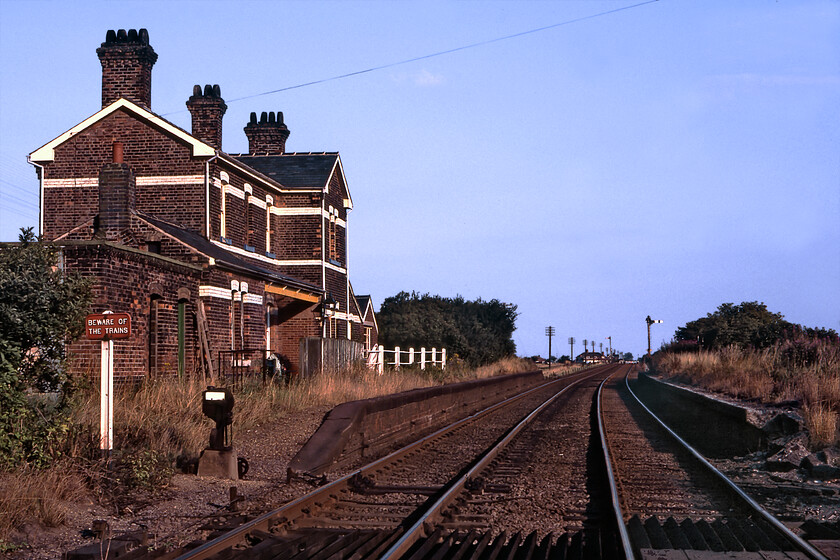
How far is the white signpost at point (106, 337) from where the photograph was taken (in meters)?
8.80

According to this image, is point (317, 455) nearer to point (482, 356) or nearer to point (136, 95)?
point (136, 95)

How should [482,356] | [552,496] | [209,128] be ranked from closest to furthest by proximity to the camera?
[552,496] < [209,128] < [482,356]

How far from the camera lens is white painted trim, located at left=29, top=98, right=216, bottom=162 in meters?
24.7

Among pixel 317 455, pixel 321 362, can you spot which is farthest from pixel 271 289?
pixel 317 455

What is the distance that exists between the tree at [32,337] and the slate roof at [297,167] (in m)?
21.1

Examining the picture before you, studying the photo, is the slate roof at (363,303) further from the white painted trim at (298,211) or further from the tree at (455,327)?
the white painted trim at (298,211)

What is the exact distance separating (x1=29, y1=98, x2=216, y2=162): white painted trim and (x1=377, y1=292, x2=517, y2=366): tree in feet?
76.7

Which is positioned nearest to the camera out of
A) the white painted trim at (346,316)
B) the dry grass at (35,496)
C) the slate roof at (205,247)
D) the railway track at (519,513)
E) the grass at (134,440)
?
the railway track at (519,513)

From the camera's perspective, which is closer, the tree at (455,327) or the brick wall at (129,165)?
the brick wall at (129,165)

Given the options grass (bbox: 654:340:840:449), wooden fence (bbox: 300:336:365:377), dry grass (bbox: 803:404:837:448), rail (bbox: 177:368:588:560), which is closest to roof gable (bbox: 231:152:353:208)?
wooden fence (bbox: 300:336:365:377)

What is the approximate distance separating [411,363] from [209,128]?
11.3 metres

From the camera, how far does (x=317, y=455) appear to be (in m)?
10.8

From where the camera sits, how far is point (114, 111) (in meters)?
25.2

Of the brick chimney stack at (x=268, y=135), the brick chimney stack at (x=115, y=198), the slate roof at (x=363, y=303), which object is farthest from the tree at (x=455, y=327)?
the brick chimney stack at (x=115, y=198)
